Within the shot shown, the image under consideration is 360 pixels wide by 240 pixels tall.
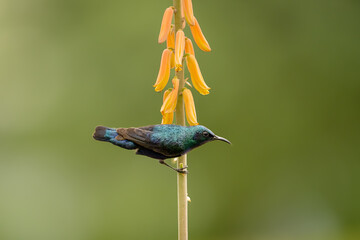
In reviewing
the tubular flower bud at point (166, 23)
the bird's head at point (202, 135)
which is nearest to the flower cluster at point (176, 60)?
the tubular flower bud at point (166, 23)

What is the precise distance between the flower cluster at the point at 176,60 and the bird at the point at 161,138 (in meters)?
0.07

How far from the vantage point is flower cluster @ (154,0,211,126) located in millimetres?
1417

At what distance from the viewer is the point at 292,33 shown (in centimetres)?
456

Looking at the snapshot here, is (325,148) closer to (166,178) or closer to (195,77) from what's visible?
(166,178)

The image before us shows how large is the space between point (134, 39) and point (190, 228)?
5.85 feet

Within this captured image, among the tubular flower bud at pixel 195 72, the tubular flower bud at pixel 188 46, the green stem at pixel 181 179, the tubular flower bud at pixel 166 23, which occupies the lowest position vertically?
the green stem at pixel 181 179

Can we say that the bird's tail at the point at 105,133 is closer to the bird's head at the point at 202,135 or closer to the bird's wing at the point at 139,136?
the bird's wing at the point at 139,136

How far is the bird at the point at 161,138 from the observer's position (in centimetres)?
136

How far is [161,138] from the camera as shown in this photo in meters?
1.38

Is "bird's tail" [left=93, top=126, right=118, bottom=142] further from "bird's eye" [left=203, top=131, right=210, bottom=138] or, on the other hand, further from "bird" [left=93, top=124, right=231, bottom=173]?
"bird's eye" [left=203, top=131, right=210, bottom=138]

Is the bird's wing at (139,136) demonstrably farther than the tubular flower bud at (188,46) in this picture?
No

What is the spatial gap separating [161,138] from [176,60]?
0.77ft

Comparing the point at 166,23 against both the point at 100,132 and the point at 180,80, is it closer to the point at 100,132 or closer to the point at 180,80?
the point at 180,80

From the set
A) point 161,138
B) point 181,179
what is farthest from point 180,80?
point 181,179
